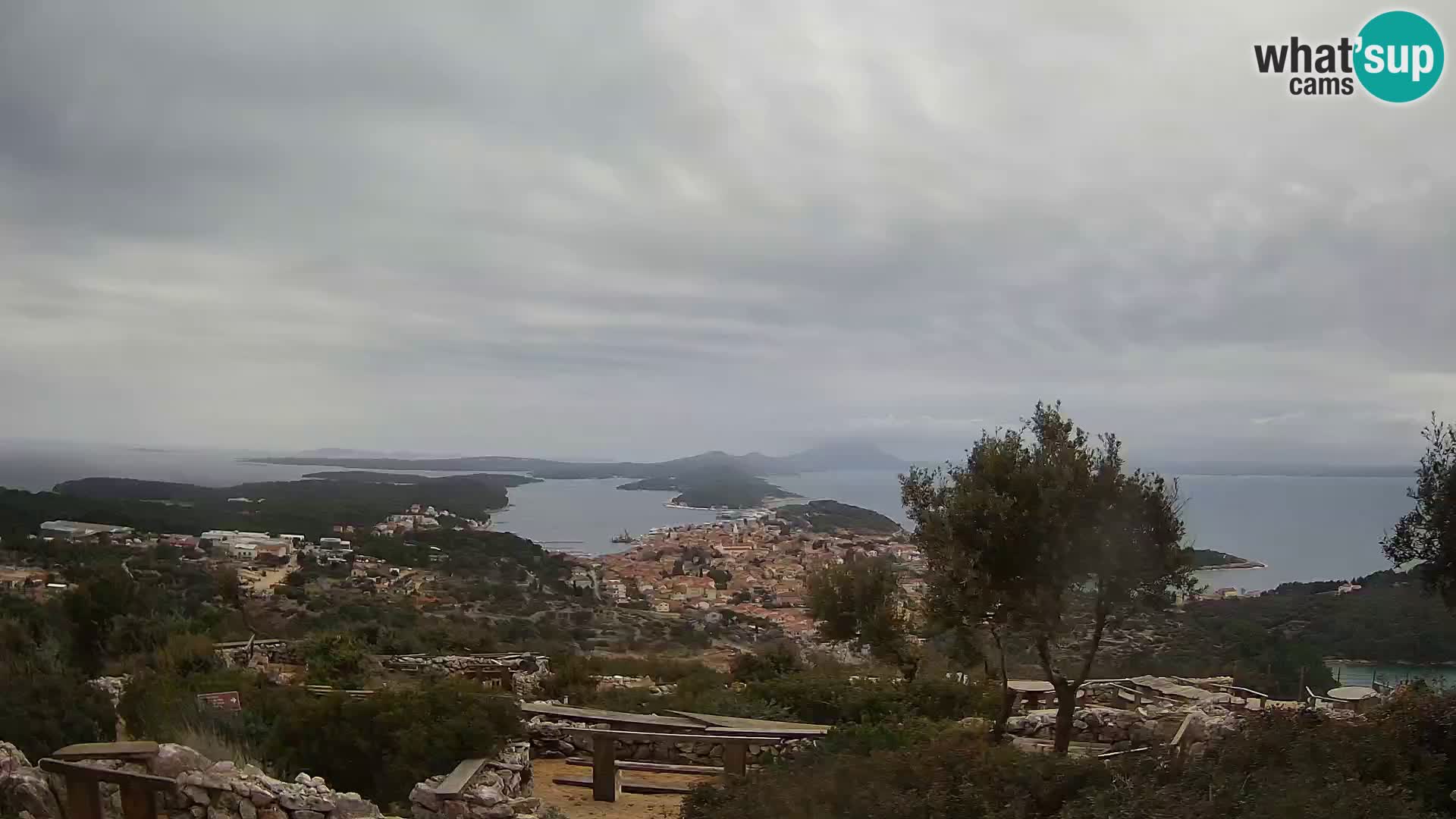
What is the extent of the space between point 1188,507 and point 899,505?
2717 millimetres

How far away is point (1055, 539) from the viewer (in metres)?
7.19

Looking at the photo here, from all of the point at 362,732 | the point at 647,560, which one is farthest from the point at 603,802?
the point at 647,560

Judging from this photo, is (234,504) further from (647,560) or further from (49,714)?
(49,714)

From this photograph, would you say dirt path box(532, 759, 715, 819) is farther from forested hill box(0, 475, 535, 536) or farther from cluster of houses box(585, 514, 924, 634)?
forested hill box(0, 475, 535, 536)

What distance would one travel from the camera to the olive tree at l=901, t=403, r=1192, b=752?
720 centimetres

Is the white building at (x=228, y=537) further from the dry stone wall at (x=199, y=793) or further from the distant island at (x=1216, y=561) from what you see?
the distant island at (x=1216, y=561)

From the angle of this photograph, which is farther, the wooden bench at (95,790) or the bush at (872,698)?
the bush at (872,698)

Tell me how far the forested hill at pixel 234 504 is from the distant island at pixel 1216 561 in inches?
1042

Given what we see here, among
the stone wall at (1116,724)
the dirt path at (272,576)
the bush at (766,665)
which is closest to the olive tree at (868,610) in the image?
the bush at (766,665)

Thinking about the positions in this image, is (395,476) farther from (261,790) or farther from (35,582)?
(261,790)

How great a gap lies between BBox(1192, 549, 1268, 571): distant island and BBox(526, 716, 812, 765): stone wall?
16.9 ft

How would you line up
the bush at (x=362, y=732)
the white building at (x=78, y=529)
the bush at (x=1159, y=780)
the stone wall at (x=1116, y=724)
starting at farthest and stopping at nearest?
the white building at (x=78, y=529)
the stone wall at (x=1116, y=724)
the bush at (x=362, y=732)
the bush at (x=1159, y=780)

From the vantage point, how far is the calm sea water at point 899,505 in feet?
34.0

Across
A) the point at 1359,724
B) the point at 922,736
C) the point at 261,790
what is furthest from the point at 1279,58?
the point at 261,790
